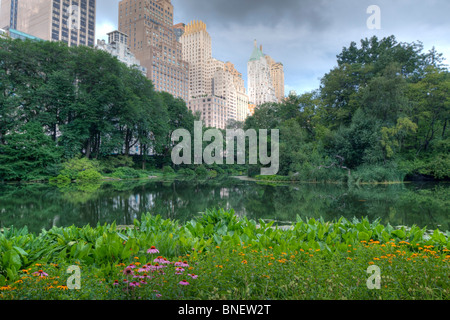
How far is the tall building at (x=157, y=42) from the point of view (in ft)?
252

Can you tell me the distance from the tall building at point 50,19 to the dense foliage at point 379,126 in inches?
3028

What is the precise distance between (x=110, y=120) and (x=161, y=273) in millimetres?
29147

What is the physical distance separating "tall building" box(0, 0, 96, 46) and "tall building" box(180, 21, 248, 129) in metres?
33.5

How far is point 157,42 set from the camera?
82875 millimetres

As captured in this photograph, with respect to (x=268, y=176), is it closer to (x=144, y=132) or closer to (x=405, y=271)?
(x=144, y=132)

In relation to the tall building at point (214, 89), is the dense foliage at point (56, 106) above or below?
below

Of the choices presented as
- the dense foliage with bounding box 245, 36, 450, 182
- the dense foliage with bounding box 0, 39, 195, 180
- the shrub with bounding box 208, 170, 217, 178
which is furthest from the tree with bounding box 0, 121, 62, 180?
the dense foliage with bounding box 245, 36, 450, 182

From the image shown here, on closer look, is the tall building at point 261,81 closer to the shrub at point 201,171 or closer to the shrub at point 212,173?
the shrub at point 212,173

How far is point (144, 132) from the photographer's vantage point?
32.4m

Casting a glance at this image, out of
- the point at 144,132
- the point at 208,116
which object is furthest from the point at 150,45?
the point at 144,132

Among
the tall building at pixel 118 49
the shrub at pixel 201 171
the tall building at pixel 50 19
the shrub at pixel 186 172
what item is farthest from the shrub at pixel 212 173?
the tall building at pixel 50 19

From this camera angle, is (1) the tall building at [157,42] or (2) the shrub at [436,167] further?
(1) the tall building at [157,42]

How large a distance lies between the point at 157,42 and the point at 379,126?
7760cm

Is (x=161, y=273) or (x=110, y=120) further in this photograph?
(x=110, y=120)
